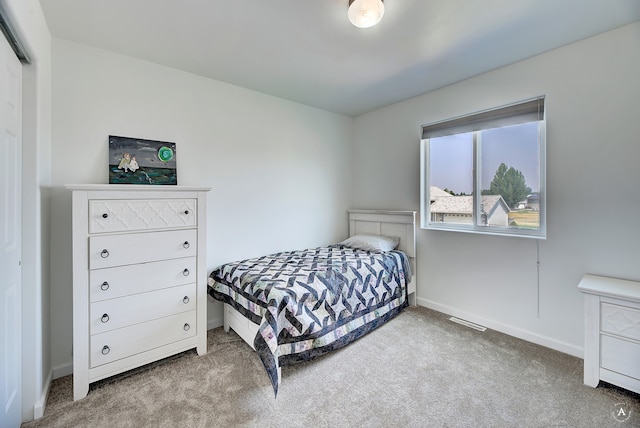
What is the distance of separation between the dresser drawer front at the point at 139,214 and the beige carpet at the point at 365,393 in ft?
3.54

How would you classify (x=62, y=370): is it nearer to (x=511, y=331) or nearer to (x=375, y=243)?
(x=375, y=243)

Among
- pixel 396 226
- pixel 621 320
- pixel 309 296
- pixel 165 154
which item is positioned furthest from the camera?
pixel 396 226

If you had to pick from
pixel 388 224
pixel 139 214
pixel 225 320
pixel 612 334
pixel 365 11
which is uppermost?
pixel 365 11

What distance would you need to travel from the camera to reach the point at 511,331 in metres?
2.47

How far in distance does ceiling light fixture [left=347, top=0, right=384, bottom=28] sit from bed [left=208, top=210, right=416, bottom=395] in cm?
181

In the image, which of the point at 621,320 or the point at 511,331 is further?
the point at 511,331

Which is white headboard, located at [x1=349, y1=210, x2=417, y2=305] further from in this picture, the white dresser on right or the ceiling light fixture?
the ceiling light fixture

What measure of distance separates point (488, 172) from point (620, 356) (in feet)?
5.51

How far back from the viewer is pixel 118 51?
86.0 inches

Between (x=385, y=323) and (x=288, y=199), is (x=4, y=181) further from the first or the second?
(x=385, y=323)

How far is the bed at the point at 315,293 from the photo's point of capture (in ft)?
6.16

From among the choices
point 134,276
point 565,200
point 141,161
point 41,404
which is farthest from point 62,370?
point 565,200

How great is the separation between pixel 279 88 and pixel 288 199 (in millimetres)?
1250

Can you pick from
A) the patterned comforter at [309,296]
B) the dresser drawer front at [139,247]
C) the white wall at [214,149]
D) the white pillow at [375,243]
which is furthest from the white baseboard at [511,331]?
the dresser drawer front at [139,247]
